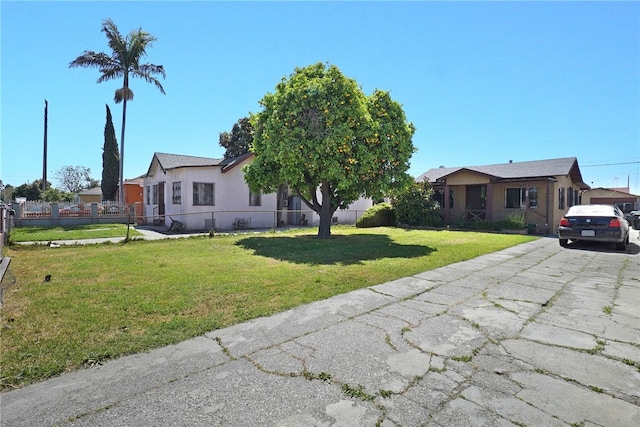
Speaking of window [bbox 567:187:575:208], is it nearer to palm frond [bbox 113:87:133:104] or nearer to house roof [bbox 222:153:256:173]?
house roof [bbox 222:153:256:173]

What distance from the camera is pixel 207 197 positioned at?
17.0 m

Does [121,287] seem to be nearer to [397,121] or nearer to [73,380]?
[73,380]

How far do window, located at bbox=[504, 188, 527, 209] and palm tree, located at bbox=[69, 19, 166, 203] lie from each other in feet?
75.9

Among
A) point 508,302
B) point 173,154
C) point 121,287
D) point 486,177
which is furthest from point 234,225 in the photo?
point 508,302

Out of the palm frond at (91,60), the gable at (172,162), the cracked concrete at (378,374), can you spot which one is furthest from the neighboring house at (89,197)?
the cracked concrete at (378,374)

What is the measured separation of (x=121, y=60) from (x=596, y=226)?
26.6 meters

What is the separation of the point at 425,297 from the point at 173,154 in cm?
1884

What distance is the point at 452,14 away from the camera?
364 inches

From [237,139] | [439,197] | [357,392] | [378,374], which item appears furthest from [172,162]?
[357,392]

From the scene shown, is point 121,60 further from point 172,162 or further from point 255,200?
point 255,200

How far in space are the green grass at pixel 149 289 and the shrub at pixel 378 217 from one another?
30.1ft

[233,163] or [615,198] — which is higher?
[233,163]

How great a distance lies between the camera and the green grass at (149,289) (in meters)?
2.95

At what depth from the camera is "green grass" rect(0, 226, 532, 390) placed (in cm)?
295
